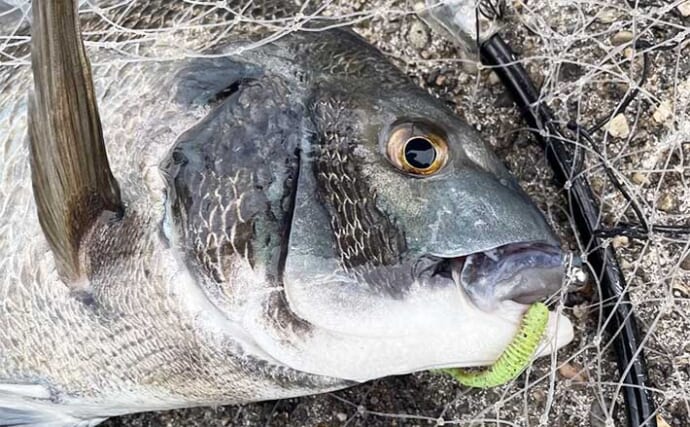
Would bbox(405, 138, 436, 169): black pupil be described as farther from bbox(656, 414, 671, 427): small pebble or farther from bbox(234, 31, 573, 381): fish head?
bbox(656, 414, 671, 427): small pebble

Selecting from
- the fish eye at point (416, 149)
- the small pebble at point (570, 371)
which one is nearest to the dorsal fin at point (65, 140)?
the fish eye at point (416, 149)

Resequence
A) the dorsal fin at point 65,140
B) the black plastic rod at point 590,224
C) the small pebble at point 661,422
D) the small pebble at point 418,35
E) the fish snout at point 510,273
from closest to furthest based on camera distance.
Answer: the dorsal fin at point 65,140 → the fish snout at point 510,273 → the black plastic rod at point 590,224 → the small pebble at point 661,422 → the small pebble at point 418,35

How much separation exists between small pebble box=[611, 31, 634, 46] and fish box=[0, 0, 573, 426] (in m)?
0.82

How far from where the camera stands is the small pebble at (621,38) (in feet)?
7.27

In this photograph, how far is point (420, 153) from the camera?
1.52 meters

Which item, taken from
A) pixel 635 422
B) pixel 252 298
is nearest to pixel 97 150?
pixel 252 298

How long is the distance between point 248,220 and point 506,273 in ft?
1.55

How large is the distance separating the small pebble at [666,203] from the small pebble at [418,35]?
75 centimetres

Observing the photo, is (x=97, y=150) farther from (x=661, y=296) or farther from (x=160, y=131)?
(x=661, y=296)

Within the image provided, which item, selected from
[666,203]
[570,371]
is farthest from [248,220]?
[666,203]

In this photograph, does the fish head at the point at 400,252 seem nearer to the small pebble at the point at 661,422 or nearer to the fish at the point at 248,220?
the fish at the point at 248,220

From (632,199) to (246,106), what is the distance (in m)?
1.05

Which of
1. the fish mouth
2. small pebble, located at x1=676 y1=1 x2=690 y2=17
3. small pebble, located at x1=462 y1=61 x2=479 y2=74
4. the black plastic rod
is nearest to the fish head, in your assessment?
the fish mouth

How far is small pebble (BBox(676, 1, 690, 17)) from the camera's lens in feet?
7.23
